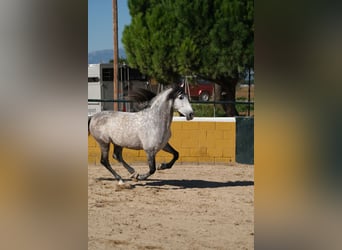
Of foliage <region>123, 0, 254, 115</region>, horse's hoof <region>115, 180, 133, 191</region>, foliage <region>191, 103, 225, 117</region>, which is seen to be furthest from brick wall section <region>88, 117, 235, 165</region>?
foliage <region>123, 0, 254, 115</region>

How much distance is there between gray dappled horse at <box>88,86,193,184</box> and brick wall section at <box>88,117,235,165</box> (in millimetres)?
1527

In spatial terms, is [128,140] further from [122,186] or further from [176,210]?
[176,210]

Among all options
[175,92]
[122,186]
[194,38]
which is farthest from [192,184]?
[194,38]

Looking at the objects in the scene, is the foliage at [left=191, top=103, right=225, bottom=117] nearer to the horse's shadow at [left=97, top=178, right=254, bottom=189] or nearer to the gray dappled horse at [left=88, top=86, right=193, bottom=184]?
the horse's shadow at [left=97, top=178, right=254, bottom=189]

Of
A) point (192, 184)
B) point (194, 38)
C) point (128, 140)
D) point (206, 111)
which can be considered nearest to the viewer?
point (128, 140)

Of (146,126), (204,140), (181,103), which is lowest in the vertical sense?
(204,140)

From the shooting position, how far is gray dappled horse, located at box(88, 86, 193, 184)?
637 cm

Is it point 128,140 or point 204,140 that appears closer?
point 128,140

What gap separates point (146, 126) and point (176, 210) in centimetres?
153

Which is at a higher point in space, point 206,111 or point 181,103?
point 181,103

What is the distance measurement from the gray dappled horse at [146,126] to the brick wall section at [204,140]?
1.53 meters

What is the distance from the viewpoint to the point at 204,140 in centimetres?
823
